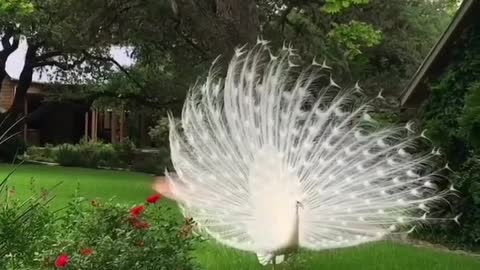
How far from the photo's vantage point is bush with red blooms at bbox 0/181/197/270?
5.07 meters

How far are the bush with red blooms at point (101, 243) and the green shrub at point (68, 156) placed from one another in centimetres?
2363

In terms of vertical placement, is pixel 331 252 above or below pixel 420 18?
below

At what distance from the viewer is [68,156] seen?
2927 centimetres

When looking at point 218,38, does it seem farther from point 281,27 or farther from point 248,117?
point 248,117

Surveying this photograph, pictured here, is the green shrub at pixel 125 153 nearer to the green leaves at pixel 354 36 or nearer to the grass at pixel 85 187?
the grass at pixel 85 187

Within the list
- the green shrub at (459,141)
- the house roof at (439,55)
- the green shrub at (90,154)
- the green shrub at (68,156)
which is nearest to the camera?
the green shrub at (459,141)

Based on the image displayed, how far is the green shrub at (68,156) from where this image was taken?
29047 mm

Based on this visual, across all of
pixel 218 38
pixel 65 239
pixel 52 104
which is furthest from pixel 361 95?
pixel 52 104

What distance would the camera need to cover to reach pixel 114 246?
201 inches

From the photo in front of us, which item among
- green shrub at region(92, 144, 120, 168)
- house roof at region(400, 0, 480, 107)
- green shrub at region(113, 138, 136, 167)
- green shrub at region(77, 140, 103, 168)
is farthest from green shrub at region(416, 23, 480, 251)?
green shrub at region(77, 140, 103, 168)

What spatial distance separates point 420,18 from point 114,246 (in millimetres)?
25358

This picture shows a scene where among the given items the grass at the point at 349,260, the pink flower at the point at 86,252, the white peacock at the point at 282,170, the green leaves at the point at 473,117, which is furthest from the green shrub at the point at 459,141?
the pink flower at the point at 86,252

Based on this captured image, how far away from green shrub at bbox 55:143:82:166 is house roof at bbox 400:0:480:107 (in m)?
17.9

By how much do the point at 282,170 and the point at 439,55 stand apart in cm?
679
